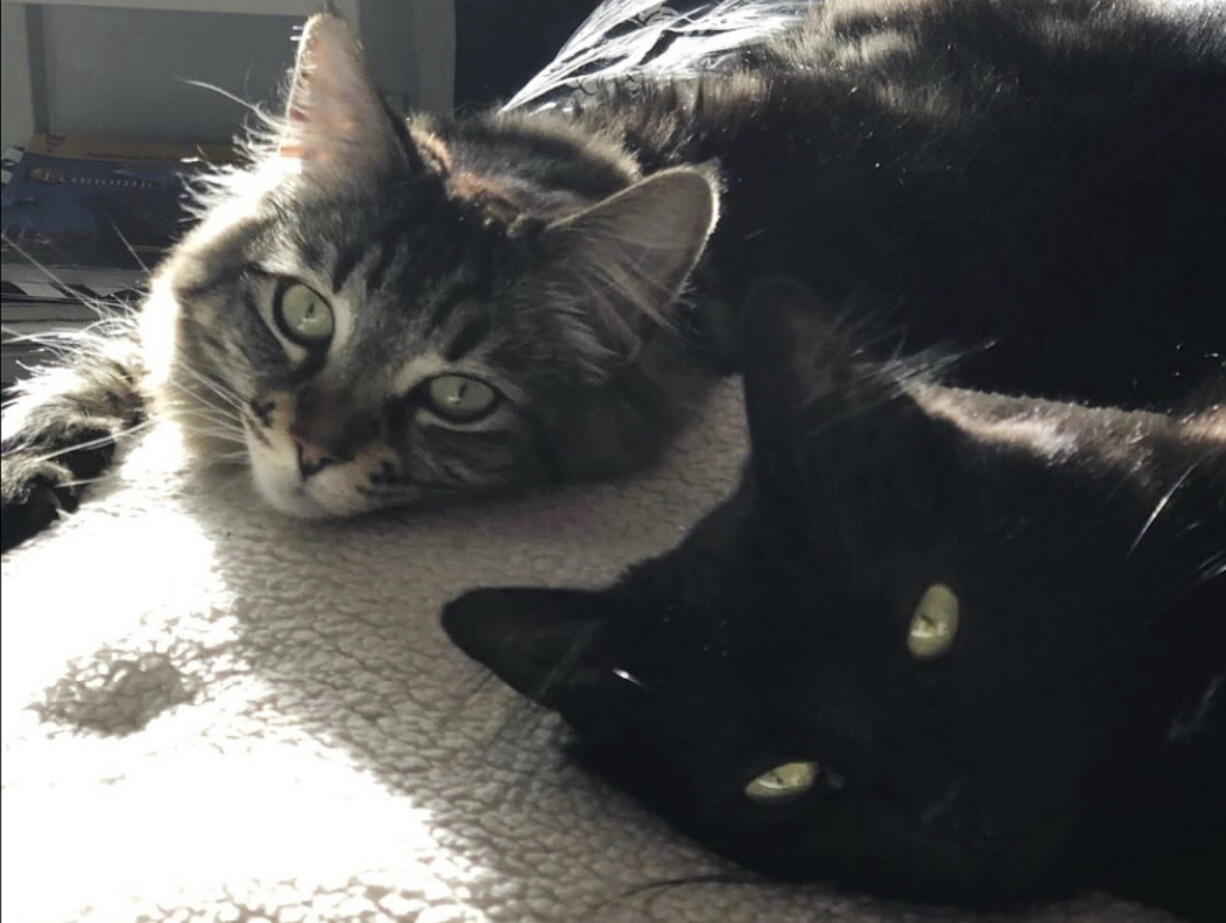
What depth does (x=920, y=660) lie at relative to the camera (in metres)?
0.53

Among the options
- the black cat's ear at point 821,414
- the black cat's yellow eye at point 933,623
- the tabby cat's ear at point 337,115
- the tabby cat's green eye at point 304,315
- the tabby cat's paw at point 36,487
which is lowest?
the tabby cat's paw at point 36,487

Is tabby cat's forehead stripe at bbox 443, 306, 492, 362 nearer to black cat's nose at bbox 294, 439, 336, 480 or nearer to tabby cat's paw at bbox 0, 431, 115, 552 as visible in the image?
black cat's nose at bbox 294, 439, 336, 480

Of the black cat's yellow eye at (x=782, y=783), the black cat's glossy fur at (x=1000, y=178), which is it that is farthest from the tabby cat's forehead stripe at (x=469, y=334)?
the black cat's yellow eye at (x=782, y=783)

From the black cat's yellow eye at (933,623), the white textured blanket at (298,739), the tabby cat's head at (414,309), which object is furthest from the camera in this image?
the tabby cat's head at (414,309)

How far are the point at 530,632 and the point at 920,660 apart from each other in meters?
0.16

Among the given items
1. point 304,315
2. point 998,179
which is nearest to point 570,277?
point 304,315

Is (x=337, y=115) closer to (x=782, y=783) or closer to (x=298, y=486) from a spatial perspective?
(x=298, y=486)

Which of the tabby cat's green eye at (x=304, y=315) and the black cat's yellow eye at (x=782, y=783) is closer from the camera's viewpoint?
the black cat's yellow eye at (x=782, y=783)

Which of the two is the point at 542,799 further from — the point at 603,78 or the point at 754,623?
the point at 603,78

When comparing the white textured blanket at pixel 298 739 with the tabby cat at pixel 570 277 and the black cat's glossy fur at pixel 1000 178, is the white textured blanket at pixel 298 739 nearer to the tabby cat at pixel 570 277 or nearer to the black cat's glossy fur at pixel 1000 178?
the tabby cat at pixel 570 277

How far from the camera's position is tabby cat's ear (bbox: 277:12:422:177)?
576 millimetres

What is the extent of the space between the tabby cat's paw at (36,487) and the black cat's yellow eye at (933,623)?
35 centimetres

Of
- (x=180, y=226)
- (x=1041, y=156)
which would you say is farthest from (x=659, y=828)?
(x=1041, y=156)

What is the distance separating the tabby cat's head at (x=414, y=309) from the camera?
0.64m
